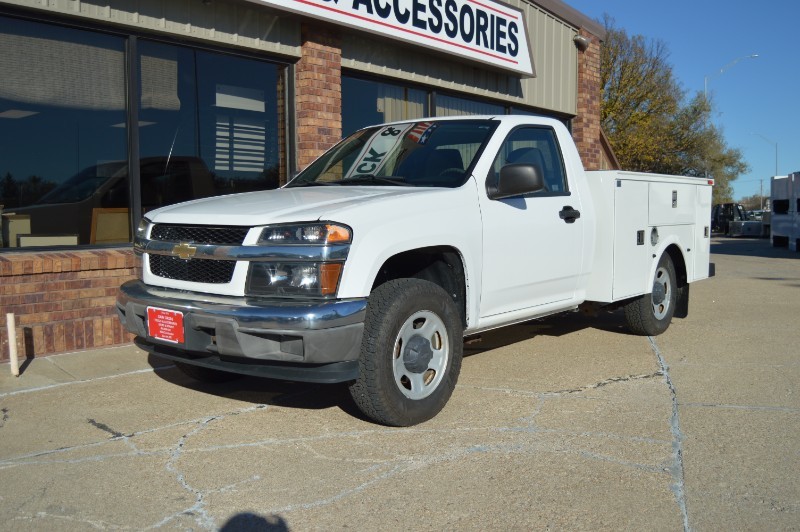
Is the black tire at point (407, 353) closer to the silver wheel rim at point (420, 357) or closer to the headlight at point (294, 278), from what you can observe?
the silver wheel rim at point (420, 357)

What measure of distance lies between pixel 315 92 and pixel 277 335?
546 centimetres

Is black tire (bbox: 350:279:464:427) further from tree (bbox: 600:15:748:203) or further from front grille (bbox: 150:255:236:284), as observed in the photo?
tree (bbox: 600:15:748:203)

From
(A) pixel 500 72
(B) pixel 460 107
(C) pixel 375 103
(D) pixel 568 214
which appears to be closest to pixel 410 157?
(D) pixel 568 214

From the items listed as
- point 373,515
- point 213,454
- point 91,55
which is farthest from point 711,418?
point 91,55

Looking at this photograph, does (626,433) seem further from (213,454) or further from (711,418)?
(213,454)

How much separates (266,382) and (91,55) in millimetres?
3543

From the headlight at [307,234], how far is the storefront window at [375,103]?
5790mm

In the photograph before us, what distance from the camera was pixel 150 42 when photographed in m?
7.68

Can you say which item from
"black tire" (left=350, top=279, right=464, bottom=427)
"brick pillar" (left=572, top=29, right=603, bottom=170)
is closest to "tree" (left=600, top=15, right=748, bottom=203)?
"brick pillar" (left=572, top=29, right=603, bottom=170)

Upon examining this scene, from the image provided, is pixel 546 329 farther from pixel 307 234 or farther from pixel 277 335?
pixel 277 335

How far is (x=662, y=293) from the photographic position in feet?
25.4

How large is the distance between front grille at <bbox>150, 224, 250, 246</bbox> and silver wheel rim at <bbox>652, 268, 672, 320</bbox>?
4580 millimetres

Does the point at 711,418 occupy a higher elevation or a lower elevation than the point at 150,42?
lower

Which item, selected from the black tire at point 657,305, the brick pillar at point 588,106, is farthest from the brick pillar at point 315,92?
the brick pillar at point 588,106
